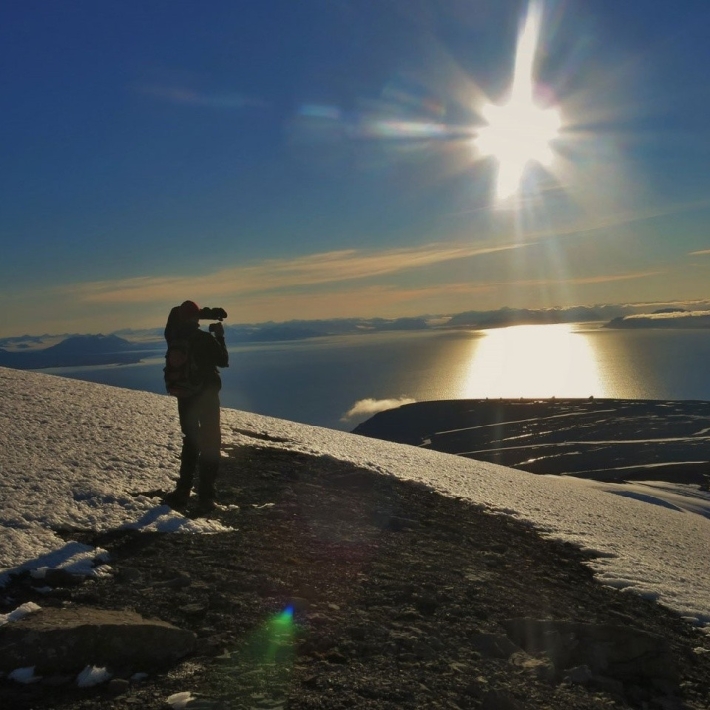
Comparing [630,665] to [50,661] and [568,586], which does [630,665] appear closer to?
[568,586]

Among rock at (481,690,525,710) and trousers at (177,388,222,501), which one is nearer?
rock at (481,690,525,710)

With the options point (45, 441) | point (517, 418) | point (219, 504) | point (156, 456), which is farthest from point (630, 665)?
point (517, 418)

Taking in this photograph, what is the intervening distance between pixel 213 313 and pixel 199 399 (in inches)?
56.9

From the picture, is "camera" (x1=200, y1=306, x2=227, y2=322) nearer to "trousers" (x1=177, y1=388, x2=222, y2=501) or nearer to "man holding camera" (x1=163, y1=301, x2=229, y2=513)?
"man holding camera" (x1=163, y1=301, x2=229, y2=513)

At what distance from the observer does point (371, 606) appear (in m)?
6.70

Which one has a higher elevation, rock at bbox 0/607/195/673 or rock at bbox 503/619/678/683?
rock at bbox 0/607/195/673

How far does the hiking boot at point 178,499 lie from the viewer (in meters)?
9.70

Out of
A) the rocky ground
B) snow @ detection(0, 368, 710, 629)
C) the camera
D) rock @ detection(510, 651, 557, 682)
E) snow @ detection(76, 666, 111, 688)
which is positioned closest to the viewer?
snow @ detection(76, 666, 111, 688)

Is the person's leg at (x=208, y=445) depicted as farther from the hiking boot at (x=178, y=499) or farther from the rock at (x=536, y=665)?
the rock at (x=536, y=665)

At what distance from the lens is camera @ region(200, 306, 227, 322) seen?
9545mm

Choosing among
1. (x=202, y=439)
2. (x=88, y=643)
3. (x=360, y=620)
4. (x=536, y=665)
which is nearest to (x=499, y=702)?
(x=536, y=665)

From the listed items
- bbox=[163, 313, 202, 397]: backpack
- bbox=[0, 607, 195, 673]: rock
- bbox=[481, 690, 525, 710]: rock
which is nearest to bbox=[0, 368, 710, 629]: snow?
bbox=[0, 607, 195, 673]: rock

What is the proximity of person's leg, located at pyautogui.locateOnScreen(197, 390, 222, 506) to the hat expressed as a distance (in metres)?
1.23

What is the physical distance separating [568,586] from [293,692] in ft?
18.9
